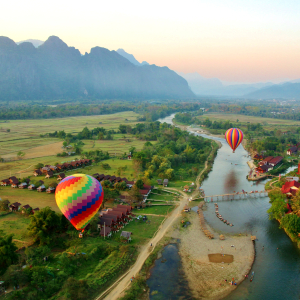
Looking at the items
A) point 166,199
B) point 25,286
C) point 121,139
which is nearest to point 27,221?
point 25,286

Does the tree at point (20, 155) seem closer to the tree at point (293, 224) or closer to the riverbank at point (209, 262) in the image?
the riverbank at point (209, 262)

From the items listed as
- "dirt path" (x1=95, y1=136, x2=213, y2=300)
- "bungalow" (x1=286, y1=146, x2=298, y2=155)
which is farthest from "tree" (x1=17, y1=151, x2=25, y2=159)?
"bungalow" (x1=286, y1=146, x2=298, y2=155)

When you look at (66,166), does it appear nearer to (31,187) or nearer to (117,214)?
(31,187)

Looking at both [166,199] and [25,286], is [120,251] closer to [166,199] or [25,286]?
[25,286]

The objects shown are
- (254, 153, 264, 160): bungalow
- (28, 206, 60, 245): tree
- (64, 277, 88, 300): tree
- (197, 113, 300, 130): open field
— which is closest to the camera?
(64, 277, 88, 300): tree

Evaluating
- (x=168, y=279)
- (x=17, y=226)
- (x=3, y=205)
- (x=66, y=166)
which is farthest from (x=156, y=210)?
(x=66, y=166)

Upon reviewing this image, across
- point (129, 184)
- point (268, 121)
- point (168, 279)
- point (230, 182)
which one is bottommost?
point (168, 279)

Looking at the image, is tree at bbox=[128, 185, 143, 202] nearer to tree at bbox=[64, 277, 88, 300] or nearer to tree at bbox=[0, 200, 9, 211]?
tree at bbox=[0, 200, 9, 211]

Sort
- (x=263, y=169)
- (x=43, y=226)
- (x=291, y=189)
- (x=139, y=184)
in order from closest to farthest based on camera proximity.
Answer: (x=43, y=226) → (x=291, y=189) → (x=139, y=184) → (x=263, y=169)
